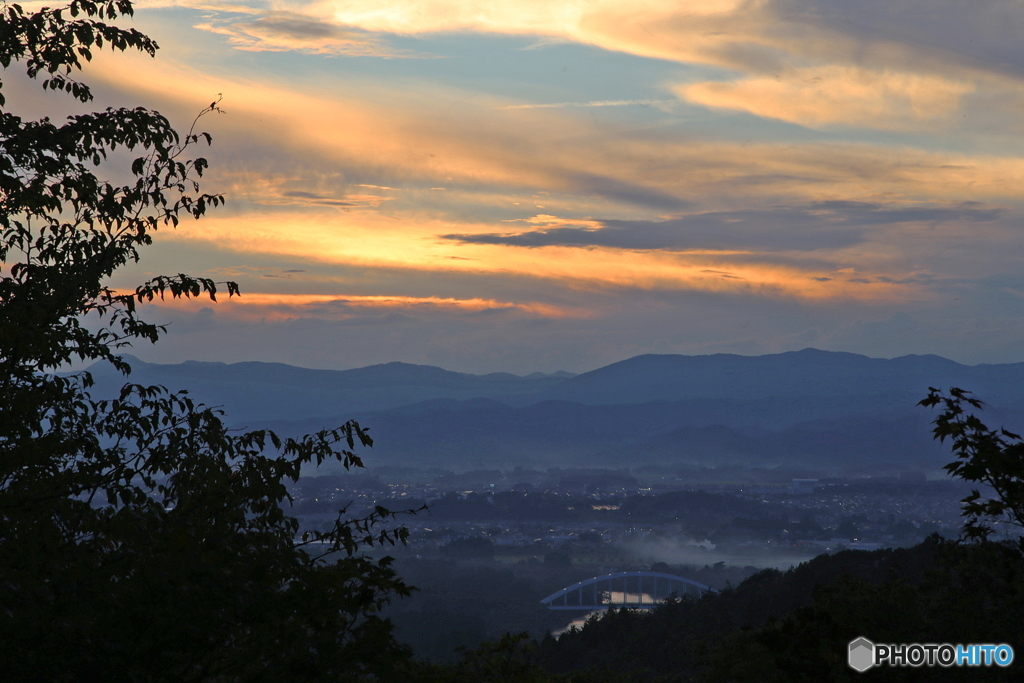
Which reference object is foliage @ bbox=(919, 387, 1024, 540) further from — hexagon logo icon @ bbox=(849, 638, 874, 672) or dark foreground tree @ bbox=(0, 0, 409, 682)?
dark foreground tree @ bbox=(0, 0, 409, 682)

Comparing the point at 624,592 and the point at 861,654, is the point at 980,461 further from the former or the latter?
the point at 624,592

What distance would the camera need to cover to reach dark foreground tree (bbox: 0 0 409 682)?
7.45 m

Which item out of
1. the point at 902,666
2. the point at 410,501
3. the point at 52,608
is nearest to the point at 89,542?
the point at 52,608

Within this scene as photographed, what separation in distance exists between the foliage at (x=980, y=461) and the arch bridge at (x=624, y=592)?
8150cm

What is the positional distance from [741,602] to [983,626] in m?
35.2

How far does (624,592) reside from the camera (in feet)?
325

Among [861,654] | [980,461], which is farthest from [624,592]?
[861,654]

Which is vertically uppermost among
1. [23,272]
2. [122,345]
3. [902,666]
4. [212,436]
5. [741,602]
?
[23,272]

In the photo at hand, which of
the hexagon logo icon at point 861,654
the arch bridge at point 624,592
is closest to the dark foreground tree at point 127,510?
the hexagon logo icon at point 861,654

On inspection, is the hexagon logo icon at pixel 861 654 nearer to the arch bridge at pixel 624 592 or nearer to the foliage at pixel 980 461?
the foliage at pixel 980 461

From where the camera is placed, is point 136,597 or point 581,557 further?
point 581,557

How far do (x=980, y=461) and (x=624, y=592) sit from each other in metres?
93.9

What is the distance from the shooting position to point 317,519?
156250 mm

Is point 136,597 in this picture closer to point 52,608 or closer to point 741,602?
point 52,608
